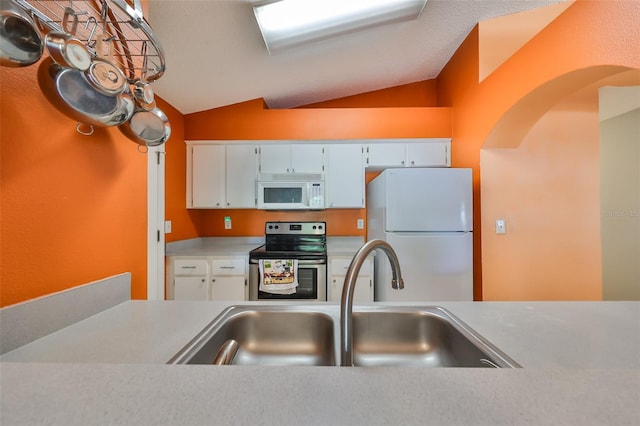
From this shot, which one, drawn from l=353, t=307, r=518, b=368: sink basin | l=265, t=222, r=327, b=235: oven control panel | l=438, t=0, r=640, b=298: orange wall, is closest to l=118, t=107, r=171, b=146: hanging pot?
l=353, t=307, r=518, b=368: sink basin

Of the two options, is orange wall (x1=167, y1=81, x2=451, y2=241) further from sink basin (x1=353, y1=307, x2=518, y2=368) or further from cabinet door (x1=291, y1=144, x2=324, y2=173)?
sink basin (x1=353, y1=307, x2=518, y2=368)

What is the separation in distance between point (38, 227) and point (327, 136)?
97.7 inches

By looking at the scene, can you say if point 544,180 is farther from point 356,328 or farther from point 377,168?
point 356,328

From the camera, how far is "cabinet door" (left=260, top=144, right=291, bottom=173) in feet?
9.28

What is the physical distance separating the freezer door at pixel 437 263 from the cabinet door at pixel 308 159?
1.20m

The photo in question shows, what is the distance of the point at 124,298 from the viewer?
97 cm

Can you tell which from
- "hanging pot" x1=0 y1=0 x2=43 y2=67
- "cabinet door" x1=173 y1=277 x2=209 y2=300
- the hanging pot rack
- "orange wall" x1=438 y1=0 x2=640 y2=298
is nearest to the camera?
"hanging pot" x1=0 y1=0 x2=43 y2=67

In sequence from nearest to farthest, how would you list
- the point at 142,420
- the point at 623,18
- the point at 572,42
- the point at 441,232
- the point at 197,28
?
1. the point at 142,420
2. the point at 623,18
3. the point at 572,42
4. the point at 197,28
5. the point at 441,232

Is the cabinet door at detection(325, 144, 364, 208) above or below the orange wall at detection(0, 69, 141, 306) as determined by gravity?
above

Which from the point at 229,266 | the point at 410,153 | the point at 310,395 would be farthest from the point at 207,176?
the point at 310,395

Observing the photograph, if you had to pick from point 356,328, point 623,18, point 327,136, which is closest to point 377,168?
point 327,136

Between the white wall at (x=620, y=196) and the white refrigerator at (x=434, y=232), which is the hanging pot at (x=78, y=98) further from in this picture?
the white wall at (x=620, y=196)

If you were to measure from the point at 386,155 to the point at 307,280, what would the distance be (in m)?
1.66

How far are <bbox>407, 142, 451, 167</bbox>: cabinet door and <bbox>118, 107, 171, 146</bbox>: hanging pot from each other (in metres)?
2.44
